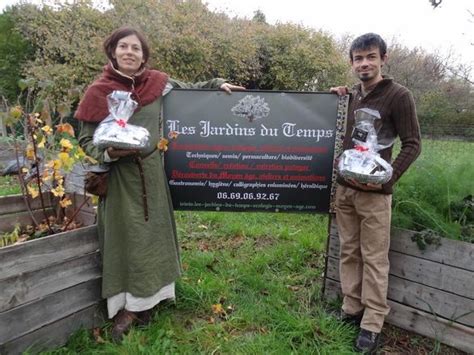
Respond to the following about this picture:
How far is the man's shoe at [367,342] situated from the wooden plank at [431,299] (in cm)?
33

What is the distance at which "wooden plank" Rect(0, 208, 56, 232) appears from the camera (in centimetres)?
287

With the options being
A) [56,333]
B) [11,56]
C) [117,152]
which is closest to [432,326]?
[117,152]

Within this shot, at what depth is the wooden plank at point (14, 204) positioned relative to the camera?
2893 millimetres

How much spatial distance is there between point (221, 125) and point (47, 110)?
3.80ft

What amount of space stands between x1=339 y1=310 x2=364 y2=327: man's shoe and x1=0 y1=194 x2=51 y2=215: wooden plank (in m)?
2.40

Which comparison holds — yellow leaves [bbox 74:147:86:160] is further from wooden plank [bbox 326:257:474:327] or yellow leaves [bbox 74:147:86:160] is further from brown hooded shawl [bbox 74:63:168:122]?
wooden plank [bbox 326:257:474:327]

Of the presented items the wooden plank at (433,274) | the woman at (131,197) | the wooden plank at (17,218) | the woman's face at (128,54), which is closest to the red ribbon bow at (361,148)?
the wooden plank at (433,274)

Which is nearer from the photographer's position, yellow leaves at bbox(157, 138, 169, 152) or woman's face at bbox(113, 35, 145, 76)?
woman's face at bbox(113, 35, 145, 76)

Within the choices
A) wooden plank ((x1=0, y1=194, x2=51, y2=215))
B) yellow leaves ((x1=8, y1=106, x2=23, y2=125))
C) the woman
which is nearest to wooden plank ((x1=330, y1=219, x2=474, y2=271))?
the woman

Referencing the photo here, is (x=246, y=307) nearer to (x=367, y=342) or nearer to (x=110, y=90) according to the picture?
(x=367, y=342)

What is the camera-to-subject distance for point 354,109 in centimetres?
251

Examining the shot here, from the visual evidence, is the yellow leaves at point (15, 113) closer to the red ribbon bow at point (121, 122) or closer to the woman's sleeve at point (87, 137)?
the woman's sleeve at point (87, 137)

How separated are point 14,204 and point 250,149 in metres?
1.80

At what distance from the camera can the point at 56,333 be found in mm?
2432
